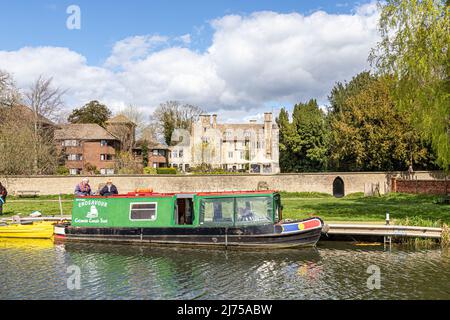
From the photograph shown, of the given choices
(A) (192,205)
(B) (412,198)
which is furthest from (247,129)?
(A) (192,205)

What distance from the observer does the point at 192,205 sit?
1697cm

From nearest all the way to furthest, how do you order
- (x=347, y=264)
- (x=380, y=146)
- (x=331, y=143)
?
(x=347, y=264), (x=380, y=146), (x=331, y=143)

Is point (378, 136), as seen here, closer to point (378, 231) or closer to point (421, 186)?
point (421, 186)

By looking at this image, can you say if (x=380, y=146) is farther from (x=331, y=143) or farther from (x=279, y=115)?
(x=279, y=115)

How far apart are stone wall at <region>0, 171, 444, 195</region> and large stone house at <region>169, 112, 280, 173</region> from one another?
2709 cm

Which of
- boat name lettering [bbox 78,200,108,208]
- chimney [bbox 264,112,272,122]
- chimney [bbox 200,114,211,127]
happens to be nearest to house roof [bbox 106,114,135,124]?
chimney [bbox 200,114,211,127]

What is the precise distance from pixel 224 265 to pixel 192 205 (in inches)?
141

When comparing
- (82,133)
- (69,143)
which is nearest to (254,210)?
(69,143)

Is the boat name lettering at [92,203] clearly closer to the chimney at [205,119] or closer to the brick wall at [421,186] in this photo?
the brick wall at [421,186]

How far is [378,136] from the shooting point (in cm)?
3850

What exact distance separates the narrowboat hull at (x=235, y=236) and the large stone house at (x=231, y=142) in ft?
158

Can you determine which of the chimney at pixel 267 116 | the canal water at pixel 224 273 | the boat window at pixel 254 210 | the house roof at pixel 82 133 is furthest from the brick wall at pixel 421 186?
the house roof at pixel 82 133

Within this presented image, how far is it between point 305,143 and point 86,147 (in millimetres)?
29186
